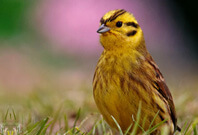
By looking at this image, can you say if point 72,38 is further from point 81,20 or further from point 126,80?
point 126,80

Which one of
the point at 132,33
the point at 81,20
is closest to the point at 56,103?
the point at 132,33

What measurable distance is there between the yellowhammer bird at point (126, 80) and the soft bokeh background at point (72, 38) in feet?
8.47

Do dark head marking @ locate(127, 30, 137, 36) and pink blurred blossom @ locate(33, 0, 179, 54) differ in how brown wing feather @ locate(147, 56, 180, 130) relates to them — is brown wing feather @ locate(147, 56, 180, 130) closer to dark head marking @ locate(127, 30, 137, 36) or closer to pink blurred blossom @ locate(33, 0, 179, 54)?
Result: dark head marking @ locate(127, 30, 137, 36)

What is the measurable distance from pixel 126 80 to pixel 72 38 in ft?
16.3

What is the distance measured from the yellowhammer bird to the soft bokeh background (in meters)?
2.58

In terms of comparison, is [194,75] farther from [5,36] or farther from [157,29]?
[5,36]

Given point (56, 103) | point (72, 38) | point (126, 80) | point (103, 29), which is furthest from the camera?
point (72, 38)

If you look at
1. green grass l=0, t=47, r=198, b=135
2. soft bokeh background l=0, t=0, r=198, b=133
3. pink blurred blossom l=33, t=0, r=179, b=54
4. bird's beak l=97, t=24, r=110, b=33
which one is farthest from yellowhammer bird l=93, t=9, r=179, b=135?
pink blurred blossom l=33, t=0, r=179, b=54

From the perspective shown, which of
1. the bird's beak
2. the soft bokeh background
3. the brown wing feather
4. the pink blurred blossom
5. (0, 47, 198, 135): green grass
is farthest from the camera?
the pink blurred blossom

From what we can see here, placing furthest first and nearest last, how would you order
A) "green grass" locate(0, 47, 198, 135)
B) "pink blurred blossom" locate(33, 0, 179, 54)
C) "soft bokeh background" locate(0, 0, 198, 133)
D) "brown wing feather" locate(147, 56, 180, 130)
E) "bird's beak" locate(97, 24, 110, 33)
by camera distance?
"pink blurred blossom" locate(33, 0, 179, 54), "soft bokeh background" locate(0, 0, 198, 133), "brown wing feather" locate(147, 56, 180, 130), "bird's beak" locate(97, 24, 110, 33), "green grass" locate(0, 47, 198, 135)

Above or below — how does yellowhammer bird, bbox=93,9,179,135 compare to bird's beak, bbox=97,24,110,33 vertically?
below

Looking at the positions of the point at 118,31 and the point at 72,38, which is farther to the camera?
the point at 72,38

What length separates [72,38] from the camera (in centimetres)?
820

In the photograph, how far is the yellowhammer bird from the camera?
3.29m
